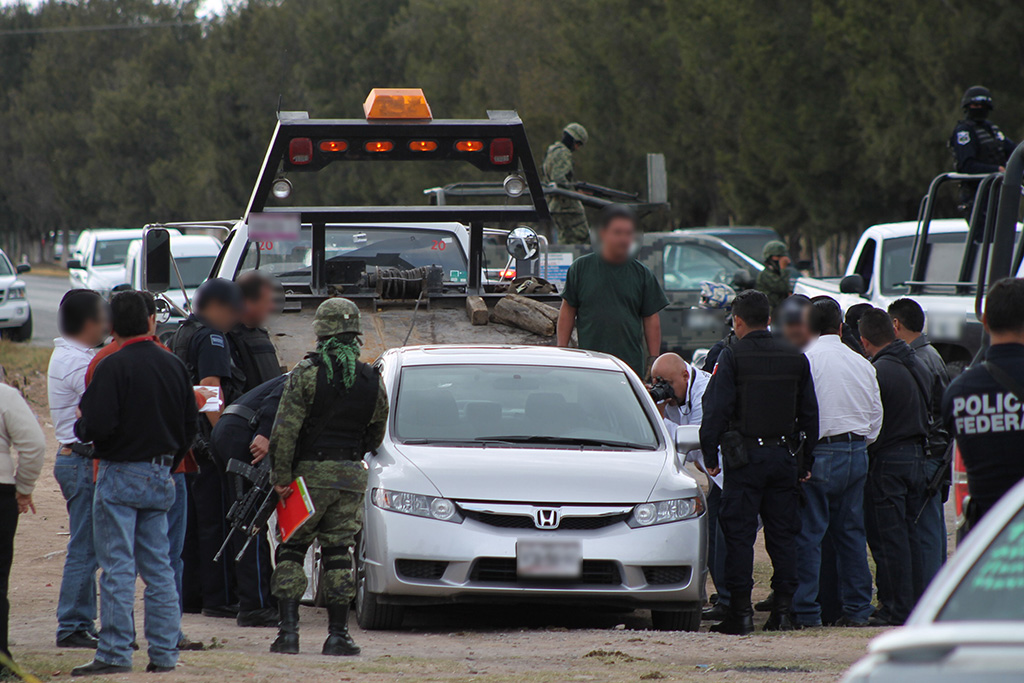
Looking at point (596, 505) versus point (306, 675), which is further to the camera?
point (596, 505)

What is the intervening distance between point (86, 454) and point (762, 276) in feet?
27.1

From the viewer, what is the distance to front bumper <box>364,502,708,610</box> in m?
6.55

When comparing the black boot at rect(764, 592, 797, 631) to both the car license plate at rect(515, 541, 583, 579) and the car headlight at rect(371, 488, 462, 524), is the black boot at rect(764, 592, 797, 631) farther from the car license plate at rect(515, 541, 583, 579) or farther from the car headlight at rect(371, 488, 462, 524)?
the car headlight at rect(371, 488, 462, 524)

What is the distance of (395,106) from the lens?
9656 millimetres

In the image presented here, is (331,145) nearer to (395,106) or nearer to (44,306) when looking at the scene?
(395,106)

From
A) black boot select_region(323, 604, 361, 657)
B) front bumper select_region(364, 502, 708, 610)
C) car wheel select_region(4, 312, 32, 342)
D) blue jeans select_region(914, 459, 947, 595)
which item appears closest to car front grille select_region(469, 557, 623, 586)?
front bumper select_region(364, 502, 708, 610)

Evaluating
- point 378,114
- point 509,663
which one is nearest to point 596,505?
point 509,663

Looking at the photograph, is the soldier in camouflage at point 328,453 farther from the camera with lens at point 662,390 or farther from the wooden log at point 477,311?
the wooden log at point 477,311

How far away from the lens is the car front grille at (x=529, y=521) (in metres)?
6.61

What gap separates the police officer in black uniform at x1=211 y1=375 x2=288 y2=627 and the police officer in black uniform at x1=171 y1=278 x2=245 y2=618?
0.39 ft

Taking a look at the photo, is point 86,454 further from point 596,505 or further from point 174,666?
point 596,505

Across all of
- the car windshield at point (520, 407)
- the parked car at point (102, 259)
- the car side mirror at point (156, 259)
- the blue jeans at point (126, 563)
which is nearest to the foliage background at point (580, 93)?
the parked car at point (102, 259)

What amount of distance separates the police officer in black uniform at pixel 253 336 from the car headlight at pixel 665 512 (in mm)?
1969

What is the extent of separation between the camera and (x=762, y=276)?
42.7 feet
